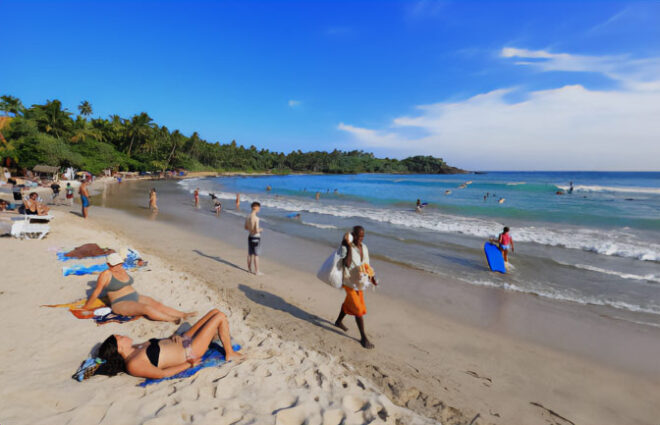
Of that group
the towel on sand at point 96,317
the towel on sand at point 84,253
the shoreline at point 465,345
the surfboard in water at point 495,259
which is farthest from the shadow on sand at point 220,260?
the surfboard in water at point 495,259

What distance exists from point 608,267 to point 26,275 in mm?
14990

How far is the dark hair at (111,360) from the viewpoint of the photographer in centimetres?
333

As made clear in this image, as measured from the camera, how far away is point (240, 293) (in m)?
6.43

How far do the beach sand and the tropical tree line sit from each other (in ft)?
133

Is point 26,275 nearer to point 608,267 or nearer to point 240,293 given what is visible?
point 240,293

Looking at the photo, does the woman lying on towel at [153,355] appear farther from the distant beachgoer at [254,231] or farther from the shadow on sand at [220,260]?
the shadow on sand at [220,260]

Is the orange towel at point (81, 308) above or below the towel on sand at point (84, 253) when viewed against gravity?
below

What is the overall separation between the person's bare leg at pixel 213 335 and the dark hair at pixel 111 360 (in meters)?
0.75

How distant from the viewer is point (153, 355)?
337cm

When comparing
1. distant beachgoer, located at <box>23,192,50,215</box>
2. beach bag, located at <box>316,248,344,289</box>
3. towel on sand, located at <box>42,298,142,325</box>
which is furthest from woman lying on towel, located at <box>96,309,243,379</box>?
distant beachgoer, located at <box>23,192,50,215</box>

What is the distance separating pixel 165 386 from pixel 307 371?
1.56m

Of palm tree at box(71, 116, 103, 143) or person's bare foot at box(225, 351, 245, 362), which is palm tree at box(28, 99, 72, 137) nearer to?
palm tree at box(71, 116, 103, 143)

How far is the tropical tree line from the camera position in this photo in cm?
3541

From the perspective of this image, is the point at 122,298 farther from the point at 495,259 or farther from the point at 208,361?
the point at 495,259
